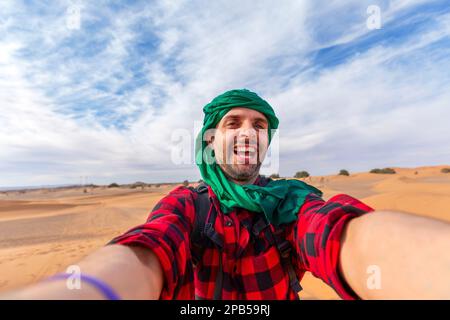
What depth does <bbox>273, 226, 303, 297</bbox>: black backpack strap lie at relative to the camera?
59.6 inches

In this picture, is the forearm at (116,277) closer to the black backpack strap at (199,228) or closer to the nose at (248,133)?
the black backpack strap at (199,228)

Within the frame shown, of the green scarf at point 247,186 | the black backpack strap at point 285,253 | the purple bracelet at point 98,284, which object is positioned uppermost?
the green scarf at point 247,186

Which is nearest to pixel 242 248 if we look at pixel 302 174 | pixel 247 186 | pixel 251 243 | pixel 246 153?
pixel 251 243

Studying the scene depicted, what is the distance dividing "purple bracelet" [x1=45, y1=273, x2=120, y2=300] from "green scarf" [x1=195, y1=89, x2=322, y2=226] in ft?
3.11

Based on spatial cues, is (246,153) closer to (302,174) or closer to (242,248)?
(242,248)

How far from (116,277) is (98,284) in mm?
70

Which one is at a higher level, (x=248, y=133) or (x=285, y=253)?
(x=248, y=133)

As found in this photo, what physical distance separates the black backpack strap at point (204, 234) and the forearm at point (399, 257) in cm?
77

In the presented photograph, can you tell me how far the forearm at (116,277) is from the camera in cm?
64

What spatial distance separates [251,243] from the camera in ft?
5.05

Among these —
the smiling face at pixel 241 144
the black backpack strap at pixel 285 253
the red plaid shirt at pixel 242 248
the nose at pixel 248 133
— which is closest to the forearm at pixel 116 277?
the red plaid shirt at pixel 242 248

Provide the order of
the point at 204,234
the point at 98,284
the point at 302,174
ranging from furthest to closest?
the point at 302,174, the point at 204,234, the point at 98,284
